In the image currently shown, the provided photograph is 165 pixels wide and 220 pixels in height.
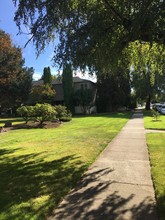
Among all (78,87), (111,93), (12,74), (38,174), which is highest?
(78,87)

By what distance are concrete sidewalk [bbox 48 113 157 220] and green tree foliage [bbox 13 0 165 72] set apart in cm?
328

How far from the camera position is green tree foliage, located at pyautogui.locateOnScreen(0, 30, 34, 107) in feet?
86.2

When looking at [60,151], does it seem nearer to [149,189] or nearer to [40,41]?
[40,41]

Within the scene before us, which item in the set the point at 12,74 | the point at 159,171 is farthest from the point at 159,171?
the point at 12,74

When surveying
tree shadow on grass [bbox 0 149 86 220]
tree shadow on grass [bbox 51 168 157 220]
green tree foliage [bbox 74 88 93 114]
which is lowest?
tree shadow on grass [bbox 51 168 157 220]

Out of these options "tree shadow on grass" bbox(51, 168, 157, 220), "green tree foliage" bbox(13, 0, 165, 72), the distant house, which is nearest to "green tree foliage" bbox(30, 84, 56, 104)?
the distant house

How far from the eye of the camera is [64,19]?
8.70 meters

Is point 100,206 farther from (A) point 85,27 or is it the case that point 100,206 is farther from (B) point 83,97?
(B) point 83,97

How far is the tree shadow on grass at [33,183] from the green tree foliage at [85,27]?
10.3 feet

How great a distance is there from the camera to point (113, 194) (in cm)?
564

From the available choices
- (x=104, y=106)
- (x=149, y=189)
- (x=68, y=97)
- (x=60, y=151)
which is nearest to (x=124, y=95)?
(x=104, y=106)

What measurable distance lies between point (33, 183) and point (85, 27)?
15.0 ft

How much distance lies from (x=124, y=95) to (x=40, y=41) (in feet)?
150

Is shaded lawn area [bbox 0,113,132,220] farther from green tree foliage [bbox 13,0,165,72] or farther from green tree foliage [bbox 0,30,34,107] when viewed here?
green tree foliage [bbox 0,30,34,107]
